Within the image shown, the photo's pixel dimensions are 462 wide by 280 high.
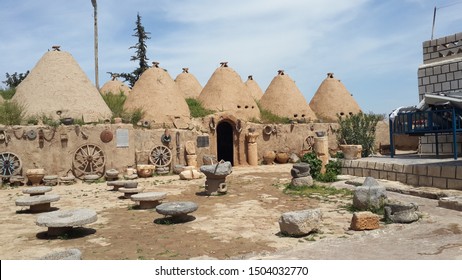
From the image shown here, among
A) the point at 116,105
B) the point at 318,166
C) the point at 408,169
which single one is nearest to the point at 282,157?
the point at 318,166

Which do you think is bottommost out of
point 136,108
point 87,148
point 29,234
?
point 29,234

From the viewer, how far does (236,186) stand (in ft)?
38.7

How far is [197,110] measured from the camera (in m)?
19.7

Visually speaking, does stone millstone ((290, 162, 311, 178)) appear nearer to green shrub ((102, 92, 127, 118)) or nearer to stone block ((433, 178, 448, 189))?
stone block ((433, 178, 448, 189))

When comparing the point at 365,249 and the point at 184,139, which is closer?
the point at 365,249

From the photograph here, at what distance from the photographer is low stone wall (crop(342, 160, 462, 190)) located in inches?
320

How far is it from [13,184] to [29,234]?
7658mm

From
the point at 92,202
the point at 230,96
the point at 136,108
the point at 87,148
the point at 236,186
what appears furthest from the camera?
the point at 230,96

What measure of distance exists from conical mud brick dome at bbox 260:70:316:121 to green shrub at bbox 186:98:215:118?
4684 mm

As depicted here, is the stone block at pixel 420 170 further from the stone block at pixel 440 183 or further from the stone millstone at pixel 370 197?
the stone millstone at pixel 370 197

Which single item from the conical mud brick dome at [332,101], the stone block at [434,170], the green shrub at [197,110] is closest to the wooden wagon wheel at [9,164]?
the green shrub at [197,110]

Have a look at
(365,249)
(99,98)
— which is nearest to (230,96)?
(99,98)

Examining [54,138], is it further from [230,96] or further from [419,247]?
[419,247]

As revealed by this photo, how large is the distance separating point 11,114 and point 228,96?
10401 millimetres
